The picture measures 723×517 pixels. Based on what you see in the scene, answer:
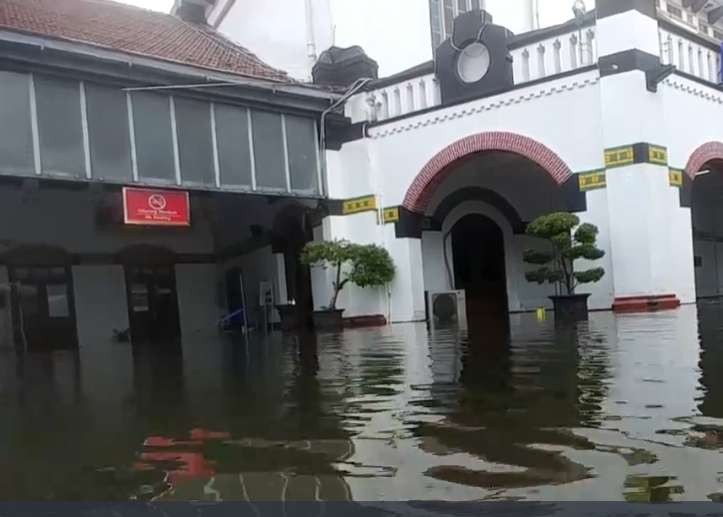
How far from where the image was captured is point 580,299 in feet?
40.1

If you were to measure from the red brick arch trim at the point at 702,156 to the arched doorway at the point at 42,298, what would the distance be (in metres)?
13.3

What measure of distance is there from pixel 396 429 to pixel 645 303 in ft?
31.2

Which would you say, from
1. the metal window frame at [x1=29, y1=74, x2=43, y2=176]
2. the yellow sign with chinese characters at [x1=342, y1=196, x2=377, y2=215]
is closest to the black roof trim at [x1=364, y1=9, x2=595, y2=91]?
the yellow sign with chinese characters at [x1=342, y1=196, x2=377, y2=215]

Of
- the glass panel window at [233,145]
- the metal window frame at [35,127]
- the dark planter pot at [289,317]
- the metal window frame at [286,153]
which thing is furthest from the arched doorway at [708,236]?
the metal window frame at [35,127]

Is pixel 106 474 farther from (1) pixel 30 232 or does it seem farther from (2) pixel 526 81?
(1) pixel 30 232

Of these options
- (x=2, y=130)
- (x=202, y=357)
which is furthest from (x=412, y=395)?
(x=2, y=130)

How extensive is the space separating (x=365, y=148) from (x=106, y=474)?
13241 millimetres

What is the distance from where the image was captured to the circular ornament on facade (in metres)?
14.2

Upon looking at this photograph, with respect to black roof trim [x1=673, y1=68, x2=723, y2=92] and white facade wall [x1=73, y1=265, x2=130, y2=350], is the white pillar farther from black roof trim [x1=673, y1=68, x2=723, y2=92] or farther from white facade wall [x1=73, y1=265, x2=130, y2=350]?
white facade wall [x1=73, y1=265, x2=130, y2=350]

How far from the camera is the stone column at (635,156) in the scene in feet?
40.3

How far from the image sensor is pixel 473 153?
14438 millimetres

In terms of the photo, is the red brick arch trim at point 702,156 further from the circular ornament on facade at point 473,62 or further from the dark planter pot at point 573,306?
the circular ornament on facade at point 473,62

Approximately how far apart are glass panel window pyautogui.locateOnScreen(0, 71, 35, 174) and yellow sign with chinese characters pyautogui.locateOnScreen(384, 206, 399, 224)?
7168 mm

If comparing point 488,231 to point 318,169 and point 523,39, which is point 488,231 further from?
point 523,39
